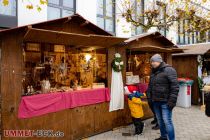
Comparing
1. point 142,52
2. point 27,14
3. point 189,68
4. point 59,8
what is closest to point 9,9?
point 27,14

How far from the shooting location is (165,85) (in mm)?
5941

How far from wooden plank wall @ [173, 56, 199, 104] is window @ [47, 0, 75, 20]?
624cm

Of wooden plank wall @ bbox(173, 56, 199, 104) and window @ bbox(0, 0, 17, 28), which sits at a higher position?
window @ bbox(0, 0, 17, 28)

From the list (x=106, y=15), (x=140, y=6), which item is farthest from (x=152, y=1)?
(x=106, y=15)

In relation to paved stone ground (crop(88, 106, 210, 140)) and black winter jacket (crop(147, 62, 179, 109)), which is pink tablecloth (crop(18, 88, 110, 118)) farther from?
black winter jacket (crop(147, 62, 179, 109))

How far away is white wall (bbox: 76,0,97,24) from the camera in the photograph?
1287 centimetres

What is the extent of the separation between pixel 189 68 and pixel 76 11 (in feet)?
21.4

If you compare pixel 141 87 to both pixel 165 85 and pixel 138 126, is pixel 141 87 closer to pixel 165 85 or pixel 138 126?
pixel 138 126

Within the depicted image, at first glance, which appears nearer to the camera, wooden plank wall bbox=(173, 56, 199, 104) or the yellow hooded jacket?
the yellow hooded jacket

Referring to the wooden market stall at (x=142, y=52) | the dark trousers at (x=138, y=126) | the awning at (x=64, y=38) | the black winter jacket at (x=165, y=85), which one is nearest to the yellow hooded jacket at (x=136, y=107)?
the dark trousers at (x=138, y=126)

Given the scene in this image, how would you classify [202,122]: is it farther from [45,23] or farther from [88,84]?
[45,23]

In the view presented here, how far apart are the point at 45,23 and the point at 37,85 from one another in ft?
6.44

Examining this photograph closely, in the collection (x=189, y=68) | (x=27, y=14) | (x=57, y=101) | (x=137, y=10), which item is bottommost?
→ (x=57, y=101)

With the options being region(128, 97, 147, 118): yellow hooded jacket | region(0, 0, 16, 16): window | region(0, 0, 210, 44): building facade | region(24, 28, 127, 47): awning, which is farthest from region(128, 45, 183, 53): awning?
region(0, 0, 16, 16): window
